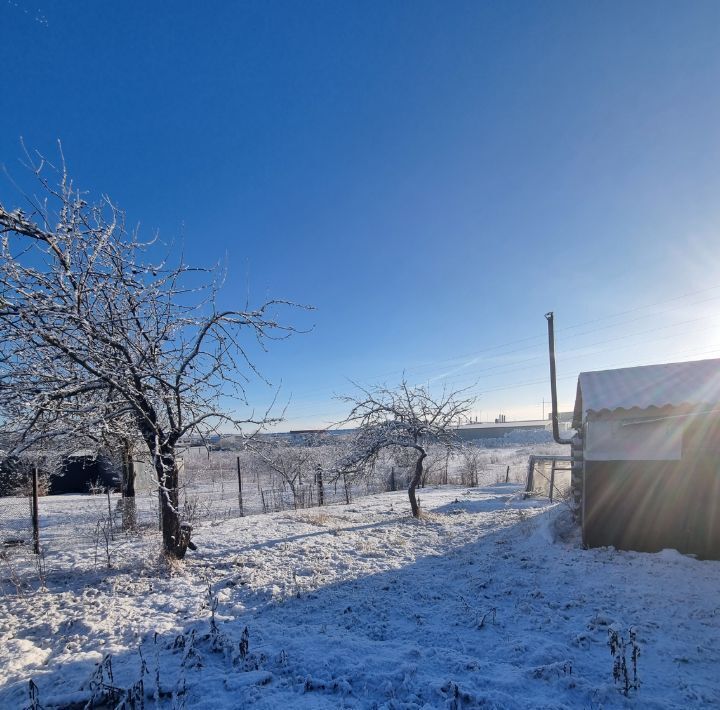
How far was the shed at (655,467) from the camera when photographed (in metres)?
6.76

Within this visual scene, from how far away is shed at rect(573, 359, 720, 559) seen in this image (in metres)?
6.76

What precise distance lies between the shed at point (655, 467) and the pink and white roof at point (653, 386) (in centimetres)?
2

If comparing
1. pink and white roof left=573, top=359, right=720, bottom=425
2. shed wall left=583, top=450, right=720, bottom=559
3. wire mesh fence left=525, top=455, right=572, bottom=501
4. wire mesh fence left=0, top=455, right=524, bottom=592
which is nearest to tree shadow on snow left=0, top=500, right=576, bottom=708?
wire mesh fence left=0, top=455, right=524, bottom=592

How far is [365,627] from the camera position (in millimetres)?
4609

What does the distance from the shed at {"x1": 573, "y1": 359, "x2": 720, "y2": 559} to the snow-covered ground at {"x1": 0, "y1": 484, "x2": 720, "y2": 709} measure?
45 centimetres

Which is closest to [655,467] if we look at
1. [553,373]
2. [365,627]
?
[553,373]

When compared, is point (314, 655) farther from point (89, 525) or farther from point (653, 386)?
point (89, 525)

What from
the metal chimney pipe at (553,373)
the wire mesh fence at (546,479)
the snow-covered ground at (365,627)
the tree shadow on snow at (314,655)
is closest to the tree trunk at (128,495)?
the snow-covered ground at (365,627)

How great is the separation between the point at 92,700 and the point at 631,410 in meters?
8.05

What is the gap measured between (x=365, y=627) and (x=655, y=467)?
579 cm

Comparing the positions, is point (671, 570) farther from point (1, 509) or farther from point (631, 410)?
point (1, 509)

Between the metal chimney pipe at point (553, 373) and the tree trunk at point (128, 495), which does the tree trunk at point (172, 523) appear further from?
the metal chimney pipe at point (553, 373)

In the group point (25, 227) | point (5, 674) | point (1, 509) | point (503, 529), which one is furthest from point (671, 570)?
point (1, 509)

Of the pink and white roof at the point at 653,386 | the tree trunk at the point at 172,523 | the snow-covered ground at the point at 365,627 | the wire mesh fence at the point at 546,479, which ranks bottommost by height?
the wire mesh fence at the point at 546,479
